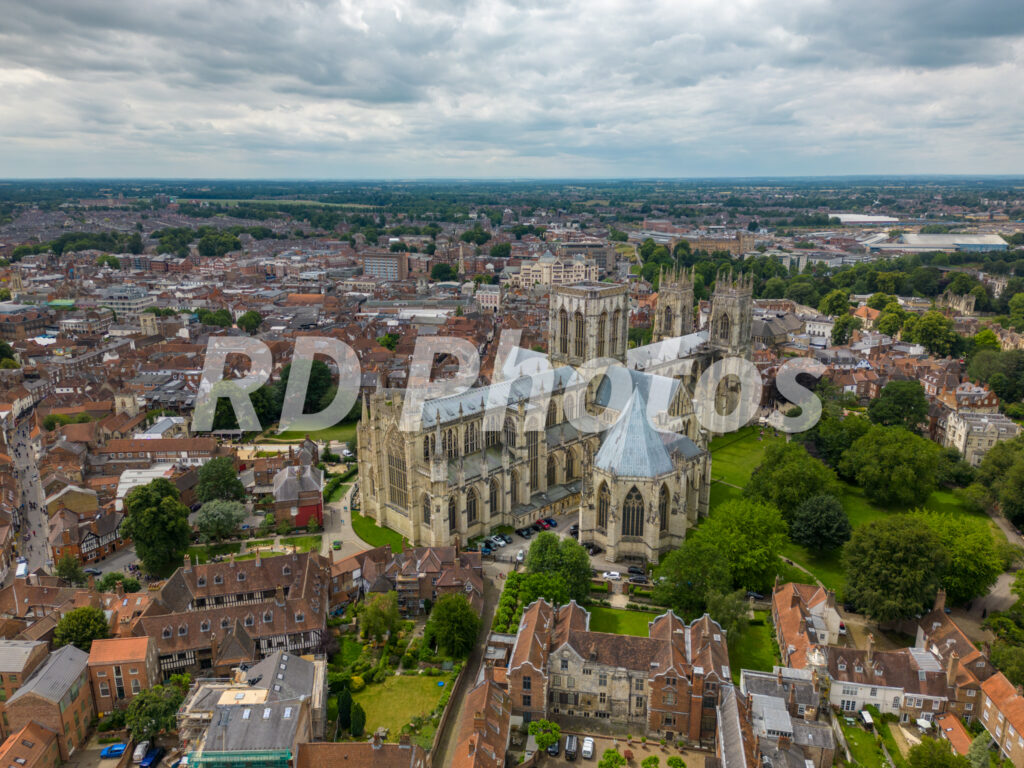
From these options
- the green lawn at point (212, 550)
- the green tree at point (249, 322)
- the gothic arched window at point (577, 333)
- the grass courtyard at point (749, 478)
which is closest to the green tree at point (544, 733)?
the grass courtyard at point (749, 478)

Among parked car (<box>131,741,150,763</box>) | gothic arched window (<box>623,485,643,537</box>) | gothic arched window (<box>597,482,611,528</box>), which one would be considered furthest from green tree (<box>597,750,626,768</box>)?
parked car (<box>131,741,150,763</box>)

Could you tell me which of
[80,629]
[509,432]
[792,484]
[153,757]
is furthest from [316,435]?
[792,484]

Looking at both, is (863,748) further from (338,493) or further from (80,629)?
(338,493)

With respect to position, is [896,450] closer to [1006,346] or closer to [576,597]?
[576,597]

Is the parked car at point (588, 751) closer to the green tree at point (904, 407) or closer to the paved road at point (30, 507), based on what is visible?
the paved road at point (30, 507)

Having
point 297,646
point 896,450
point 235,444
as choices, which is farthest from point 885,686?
point 235,444

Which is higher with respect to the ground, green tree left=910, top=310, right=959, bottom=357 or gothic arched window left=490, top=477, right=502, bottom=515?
green tree left=910, top=310, right=959, bottom=357

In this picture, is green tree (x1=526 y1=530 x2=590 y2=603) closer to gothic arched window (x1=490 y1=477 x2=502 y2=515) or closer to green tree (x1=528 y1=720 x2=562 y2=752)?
gothic arched window (x1=490 y1=477 x2=502 y2=515)
